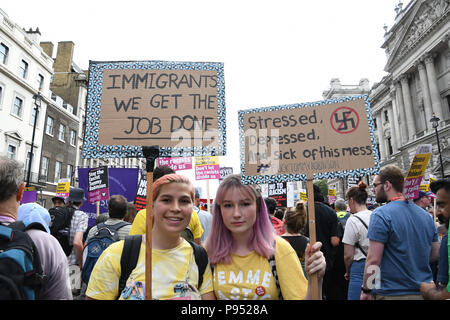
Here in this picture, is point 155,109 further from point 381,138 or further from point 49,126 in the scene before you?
point 381,138

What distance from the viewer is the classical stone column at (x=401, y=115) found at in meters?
37.3

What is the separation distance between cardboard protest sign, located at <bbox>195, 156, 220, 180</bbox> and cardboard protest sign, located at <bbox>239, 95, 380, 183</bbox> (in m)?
7.02

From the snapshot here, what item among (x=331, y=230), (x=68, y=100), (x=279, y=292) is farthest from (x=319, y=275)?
(x=68, y=100)

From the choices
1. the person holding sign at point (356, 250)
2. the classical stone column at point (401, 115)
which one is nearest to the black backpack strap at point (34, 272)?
the person holding sign at point (356, 250)

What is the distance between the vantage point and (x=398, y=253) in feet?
9.67

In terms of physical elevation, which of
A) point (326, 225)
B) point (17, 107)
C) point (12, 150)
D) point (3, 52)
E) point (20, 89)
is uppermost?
point (3, 52)

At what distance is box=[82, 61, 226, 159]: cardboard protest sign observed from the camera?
291 cm

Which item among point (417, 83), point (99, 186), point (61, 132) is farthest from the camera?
point (417, 83)

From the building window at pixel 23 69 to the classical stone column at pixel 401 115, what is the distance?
41595mm

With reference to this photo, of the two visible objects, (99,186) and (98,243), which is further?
(99,186)

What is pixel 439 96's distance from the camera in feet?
105

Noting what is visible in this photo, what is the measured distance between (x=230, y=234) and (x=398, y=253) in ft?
5.99

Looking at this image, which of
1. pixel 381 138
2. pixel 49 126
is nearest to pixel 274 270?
pixel 49 126
